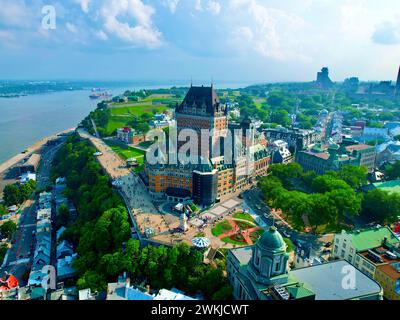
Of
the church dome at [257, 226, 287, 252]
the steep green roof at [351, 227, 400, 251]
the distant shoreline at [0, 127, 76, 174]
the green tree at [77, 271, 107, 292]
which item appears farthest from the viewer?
the distant shoreline at [0, 127, 76, 174]

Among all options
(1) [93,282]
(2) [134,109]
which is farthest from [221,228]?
(2) [134,109]

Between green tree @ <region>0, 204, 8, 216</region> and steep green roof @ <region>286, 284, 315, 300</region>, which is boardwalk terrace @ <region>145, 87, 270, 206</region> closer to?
steep green roof @ <region>286, 284, 315, 300</region>

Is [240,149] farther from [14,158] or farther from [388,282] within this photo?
[14,158]

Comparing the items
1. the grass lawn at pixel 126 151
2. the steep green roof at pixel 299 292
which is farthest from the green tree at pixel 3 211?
the steep green roof at pixel 299 292

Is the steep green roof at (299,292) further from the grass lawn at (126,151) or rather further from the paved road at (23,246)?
the grass lawn at (126,151)

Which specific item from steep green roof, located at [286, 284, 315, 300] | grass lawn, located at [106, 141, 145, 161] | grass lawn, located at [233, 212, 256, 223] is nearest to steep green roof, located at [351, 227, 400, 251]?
steep green roof, located at [286, 284, 315, 300]

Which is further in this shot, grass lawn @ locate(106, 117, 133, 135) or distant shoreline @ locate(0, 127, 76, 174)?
grass lawn @ locate(106, 117, 133, 135)
